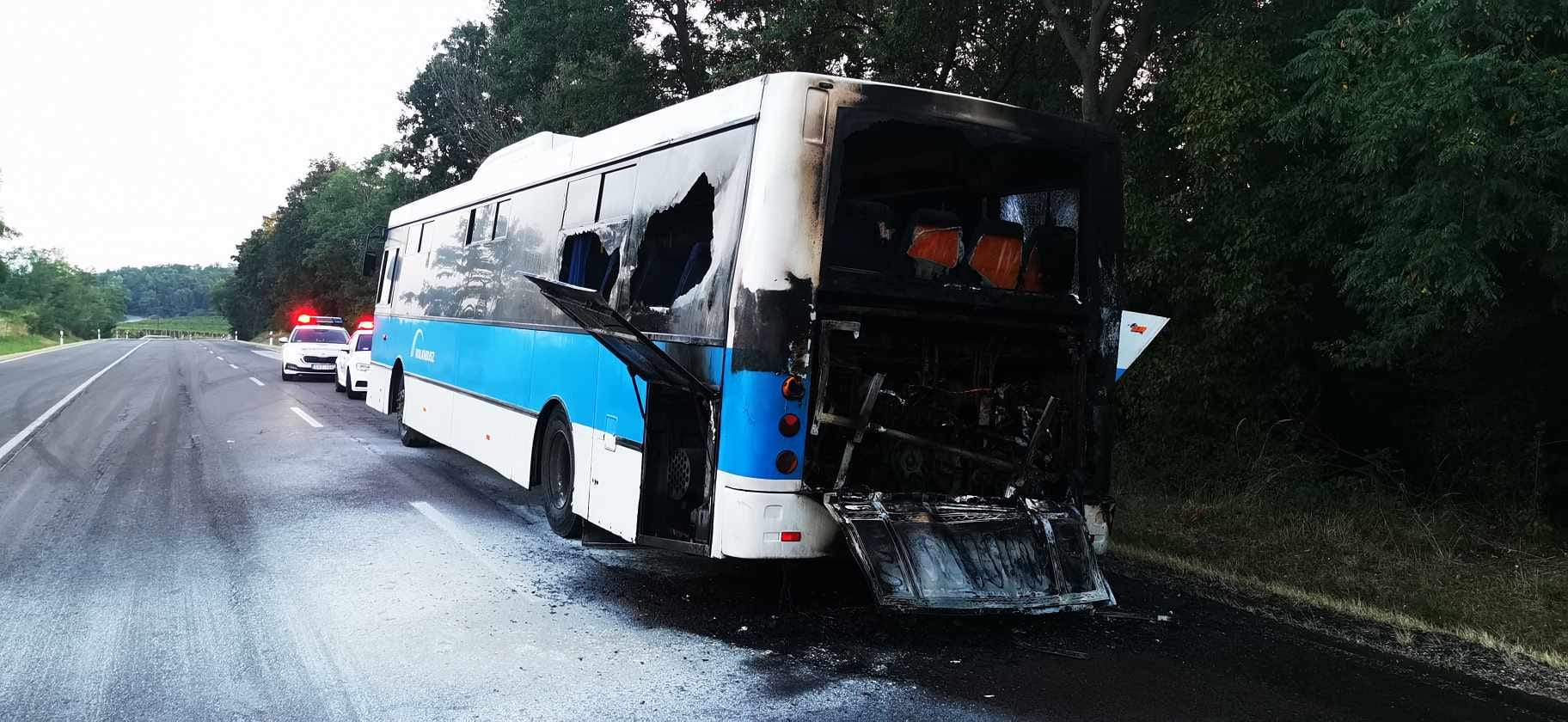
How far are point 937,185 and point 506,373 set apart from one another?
4.51 metres

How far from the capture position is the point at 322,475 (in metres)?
10.8

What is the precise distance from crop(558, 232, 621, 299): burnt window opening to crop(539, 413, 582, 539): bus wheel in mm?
1063

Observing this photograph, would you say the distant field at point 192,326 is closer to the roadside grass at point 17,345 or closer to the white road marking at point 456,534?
the roadside grass at point 17,345

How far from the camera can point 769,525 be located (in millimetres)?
5535

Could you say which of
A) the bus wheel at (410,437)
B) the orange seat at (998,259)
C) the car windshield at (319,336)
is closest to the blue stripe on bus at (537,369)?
the bus wheel at (410,437)

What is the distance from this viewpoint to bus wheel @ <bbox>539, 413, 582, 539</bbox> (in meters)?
7.80

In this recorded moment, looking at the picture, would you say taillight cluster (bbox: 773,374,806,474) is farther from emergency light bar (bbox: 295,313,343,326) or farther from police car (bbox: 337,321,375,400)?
emergency light bar (bbox: 295,313,343,326)

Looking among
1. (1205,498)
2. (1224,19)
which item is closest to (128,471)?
(1205,498)

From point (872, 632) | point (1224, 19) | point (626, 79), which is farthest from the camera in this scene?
point (626, 79)

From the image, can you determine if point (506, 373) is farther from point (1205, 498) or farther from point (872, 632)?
point (1205, 498)

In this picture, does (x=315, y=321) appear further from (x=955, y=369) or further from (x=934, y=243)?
(x=934, y=243)

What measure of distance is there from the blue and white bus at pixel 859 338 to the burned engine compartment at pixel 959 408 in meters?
0.01

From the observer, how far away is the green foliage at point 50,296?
10831cm

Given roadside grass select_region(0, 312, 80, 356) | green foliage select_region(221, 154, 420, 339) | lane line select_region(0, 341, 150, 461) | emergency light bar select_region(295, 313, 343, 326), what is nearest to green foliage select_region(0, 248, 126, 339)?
roadside grass select_region(0, 312, 80, 356)
